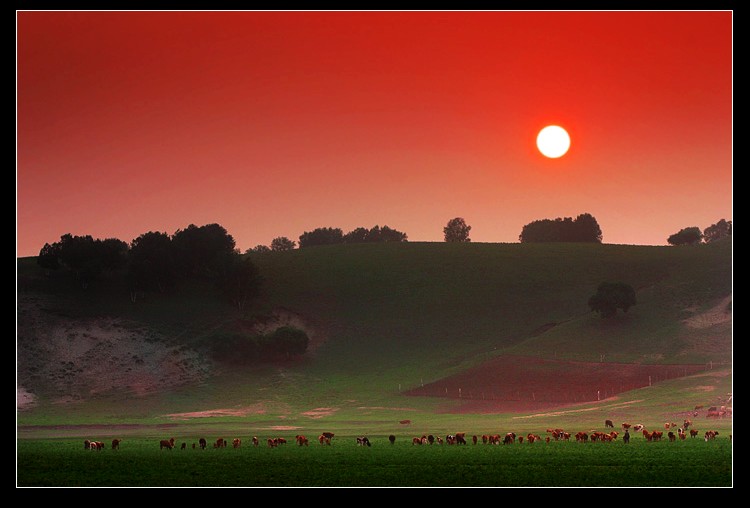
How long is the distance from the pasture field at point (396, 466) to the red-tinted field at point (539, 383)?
1797 inches

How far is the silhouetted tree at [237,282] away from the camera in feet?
577

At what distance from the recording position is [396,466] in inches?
2484

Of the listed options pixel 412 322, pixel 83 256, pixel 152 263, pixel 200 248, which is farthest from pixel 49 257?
pixel 412 322

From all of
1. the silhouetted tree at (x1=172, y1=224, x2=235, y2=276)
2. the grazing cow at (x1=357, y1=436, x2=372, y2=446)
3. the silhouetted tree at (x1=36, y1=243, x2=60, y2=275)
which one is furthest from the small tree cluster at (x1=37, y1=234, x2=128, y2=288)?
the grazing cow at (x1=357, y1=436, x2=372, y2=446)

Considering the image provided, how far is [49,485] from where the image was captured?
5700 cm

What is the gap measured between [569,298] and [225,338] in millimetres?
53516

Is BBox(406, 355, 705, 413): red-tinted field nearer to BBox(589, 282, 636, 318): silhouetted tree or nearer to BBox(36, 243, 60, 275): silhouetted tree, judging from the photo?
BBox(589, 282, 636, 318): silhouetted tree

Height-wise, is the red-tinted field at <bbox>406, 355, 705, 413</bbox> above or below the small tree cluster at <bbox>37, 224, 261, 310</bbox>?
below

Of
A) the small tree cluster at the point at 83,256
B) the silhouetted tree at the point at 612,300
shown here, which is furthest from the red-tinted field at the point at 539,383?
the small tree cluster at the point at 83,256

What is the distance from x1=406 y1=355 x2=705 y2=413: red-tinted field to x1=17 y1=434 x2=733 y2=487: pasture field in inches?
1797

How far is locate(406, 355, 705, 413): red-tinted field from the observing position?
12406cm

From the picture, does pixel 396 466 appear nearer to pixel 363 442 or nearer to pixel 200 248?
pixel 363 442
